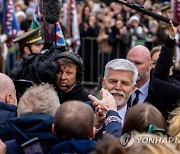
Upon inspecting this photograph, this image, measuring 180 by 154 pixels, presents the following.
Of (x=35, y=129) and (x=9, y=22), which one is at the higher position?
(x=35, y=129)

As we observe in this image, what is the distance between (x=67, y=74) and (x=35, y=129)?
1.97 metres

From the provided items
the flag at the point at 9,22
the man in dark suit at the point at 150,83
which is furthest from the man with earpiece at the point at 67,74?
the flag at the point at 9,22

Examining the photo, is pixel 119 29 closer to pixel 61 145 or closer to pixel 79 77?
pixel 79 77

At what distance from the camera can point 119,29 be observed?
17.2 metres

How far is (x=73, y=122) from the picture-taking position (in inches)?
186

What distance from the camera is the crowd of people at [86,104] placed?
15.5ft

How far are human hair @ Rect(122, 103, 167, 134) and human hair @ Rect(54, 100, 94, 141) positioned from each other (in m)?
0.31

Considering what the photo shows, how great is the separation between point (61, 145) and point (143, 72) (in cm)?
301

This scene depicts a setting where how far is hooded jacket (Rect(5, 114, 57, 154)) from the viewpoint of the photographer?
4941 millimetres

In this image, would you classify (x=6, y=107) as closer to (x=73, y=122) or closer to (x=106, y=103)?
(x=106, y=103)

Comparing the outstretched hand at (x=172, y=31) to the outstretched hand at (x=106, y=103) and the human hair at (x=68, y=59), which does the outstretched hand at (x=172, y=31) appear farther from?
the outstretched hand at (x=106, y=103)

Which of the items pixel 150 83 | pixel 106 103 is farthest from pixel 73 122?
pixel 150 83

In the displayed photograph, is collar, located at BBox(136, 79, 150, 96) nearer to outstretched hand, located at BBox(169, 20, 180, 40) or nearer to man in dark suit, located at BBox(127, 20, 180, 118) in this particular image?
man in dark suit, located at BBox(127, 20, 180, 118)

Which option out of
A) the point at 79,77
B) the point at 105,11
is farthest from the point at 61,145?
the point at 105,11
